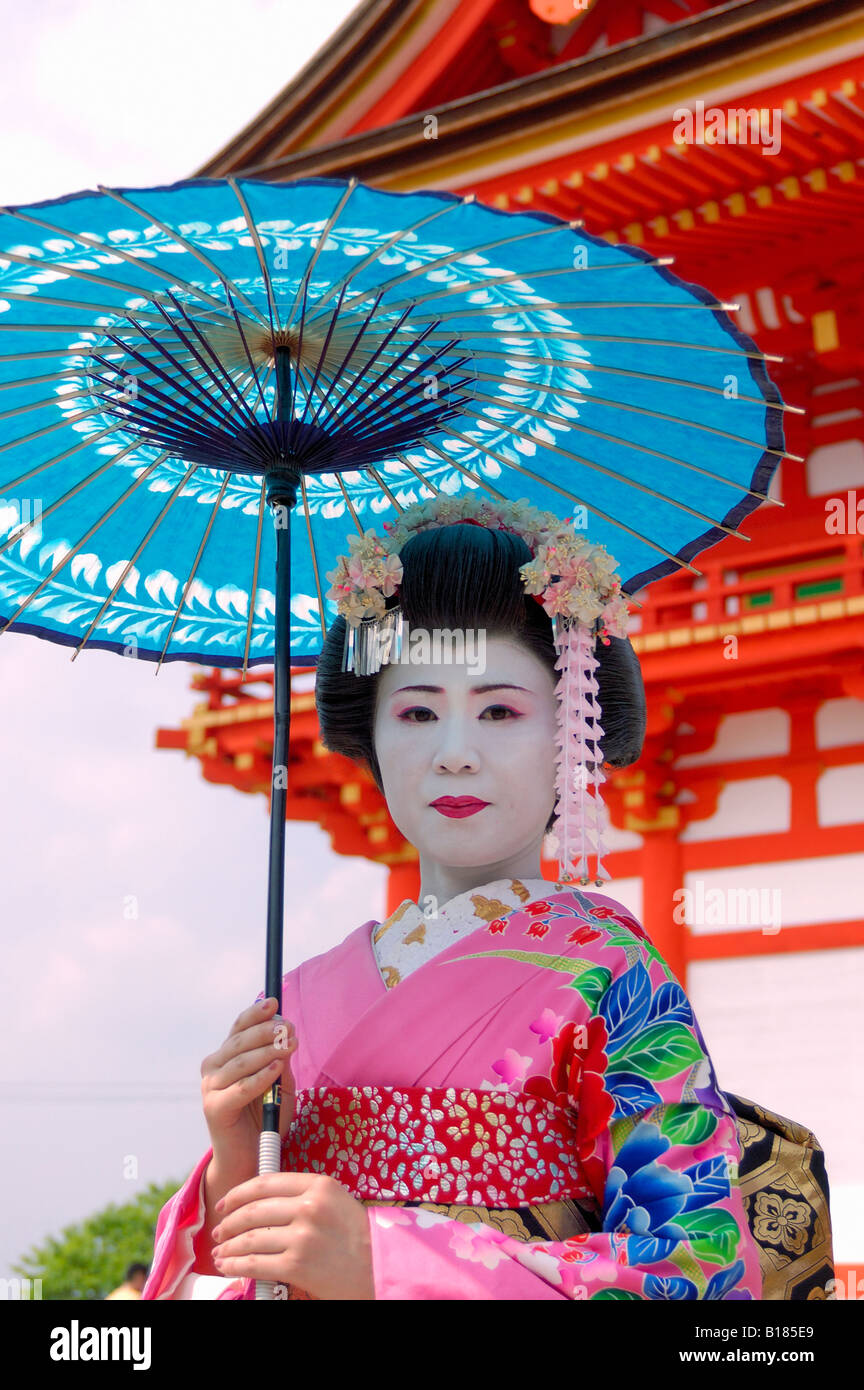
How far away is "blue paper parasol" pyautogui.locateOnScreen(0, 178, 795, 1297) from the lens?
2.41 m

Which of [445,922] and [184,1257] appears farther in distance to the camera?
[445,922]

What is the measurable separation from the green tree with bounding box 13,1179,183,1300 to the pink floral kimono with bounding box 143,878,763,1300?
19044 mm

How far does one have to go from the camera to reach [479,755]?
8.56ft

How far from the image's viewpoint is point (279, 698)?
100 inches

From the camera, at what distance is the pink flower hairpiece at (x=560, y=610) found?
8.45 feet

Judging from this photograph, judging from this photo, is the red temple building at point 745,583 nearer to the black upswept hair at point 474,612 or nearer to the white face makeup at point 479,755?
the black upswept hair at point 474,612

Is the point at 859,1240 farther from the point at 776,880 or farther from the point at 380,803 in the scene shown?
the point at 380,803

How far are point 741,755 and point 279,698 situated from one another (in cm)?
625

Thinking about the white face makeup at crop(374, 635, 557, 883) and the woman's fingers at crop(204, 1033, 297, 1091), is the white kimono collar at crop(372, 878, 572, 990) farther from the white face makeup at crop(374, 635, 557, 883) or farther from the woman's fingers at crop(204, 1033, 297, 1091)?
the woman's fingers at crop(204, 1033, 297, 1091)

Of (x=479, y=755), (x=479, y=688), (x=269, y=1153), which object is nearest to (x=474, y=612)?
(x=479, y=688)

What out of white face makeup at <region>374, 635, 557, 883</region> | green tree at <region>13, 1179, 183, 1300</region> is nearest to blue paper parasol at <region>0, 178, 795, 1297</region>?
white face makeup at <region>374, 635, 557, 883</region>

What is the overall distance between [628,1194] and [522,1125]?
202 mm

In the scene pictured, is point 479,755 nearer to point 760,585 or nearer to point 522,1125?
point 522,1125
